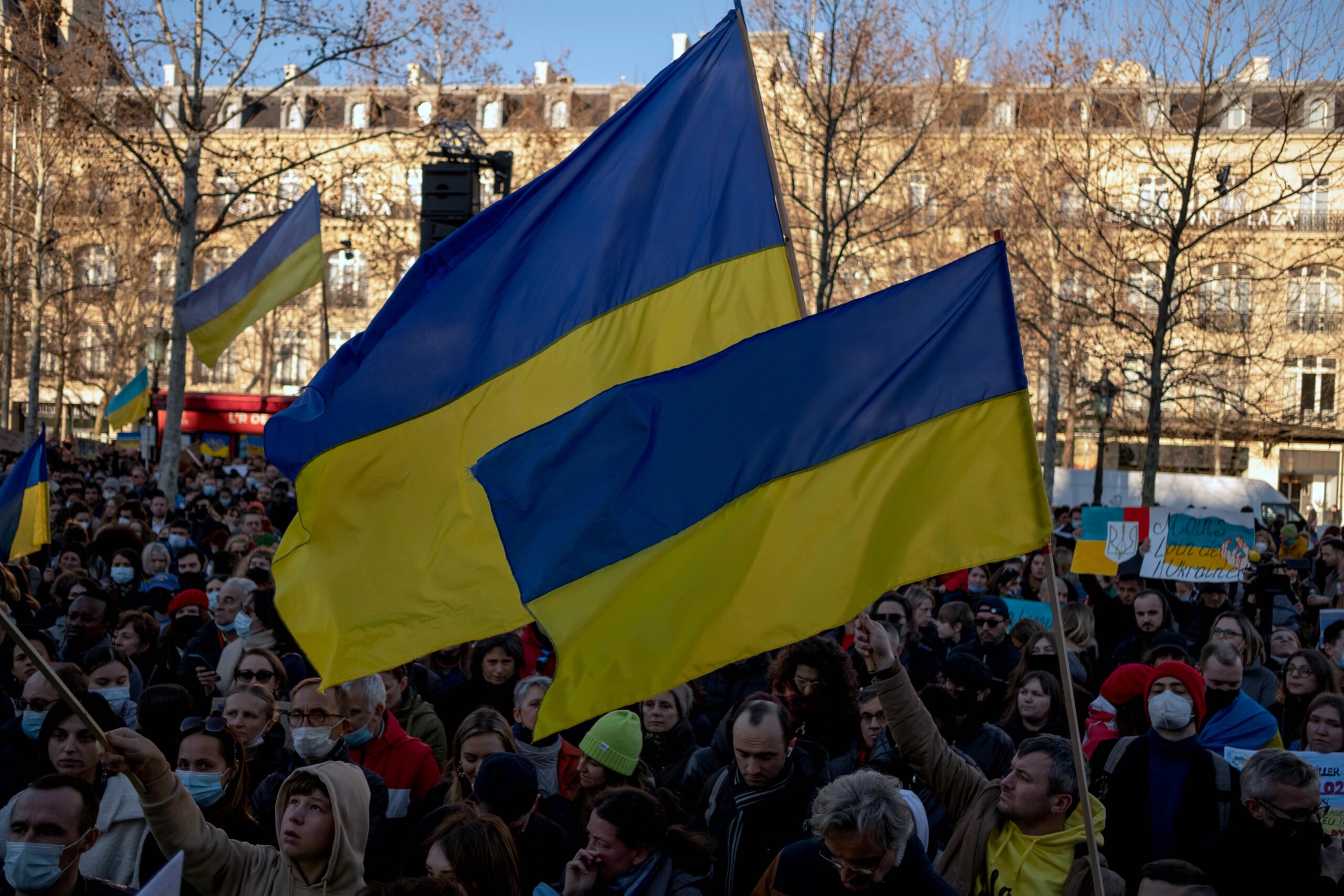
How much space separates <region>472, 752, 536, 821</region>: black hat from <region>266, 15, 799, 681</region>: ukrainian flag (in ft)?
3.08

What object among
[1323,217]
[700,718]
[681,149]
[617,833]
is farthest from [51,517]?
[1323,217]

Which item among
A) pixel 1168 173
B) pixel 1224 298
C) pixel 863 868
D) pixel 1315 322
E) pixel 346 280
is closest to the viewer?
pixel 863 868

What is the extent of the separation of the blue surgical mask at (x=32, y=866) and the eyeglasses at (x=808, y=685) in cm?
305

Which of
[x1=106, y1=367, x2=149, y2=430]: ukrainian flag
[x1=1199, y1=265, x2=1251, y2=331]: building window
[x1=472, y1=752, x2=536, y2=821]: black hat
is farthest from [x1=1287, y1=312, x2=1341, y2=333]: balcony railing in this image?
[x1=472, y1=752, x2=536, y2=821]: black hat

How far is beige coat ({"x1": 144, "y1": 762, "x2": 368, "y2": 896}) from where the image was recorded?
11.9ft

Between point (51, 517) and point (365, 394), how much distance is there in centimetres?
1307

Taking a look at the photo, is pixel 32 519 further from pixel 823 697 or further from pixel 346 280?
pixel 346 280

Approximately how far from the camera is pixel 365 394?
Answer: 207 inches

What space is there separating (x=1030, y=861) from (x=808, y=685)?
175 centimetres

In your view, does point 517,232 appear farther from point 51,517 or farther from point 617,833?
point 51,517

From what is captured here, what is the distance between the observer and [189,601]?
8.82 meters

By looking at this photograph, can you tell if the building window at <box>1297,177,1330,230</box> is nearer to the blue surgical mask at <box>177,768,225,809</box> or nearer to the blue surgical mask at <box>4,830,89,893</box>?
the blue surgical mask at <box>177,768,225,809</box>

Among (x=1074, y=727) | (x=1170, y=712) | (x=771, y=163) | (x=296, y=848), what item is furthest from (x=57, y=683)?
(x=1170, y=712)

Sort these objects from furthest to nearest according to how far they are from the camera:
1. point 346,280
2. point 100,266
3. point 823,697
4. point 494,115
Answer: point 494,115, point 346,280, point 100,266, point 823,697
